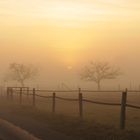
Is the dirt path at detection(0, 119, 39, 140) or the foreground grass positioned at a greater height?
the dirt path at detection(0, 119, 39, 140)

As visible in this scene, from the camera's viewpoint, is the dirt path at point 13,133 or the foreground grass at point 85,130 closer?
the dirt path at point 13,133

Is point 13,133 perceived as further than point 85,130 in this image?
No

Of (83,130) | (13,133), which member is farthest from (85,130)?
(13,133)

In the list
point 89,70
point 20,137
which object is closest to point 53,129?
point 20,137

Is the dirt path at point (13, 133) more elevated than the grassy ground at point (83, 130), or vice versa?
the dirt path at point (13, 133)

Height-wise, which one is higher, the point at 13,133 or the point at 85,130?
the point at 13,133

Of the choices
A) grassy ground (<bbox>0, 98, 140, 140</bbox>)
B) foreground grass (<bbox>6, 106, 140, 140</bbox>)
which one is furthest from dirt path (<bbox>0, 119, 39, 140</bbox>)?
foreground grass (<bbox>6, 106, 140, 140</bbox>)

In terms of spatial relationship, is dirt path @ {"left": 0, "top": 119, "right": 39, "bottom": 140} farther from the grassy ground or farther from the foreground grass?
the foreground grass

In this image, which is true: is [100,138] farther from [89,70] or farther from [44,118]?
[89,70]

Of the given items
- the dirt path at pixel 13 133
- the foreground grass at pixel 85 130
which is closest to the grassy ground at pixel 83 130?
the foreground grass at pixel 85 130

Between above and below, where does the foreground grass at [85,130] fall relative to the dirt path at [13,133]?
below

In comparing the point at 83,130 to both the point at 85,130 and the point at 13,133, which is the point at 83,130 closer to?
the point at 85,130

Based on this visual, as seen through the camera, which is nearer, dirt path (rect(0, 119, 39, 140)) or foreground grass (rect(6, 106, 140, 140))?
dirt path (rect(0, 119, 39, 140))

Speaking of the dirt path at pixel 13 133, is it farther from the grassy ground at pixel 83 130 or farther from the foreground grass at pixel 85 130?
the foreground grass at pixel 85 130
